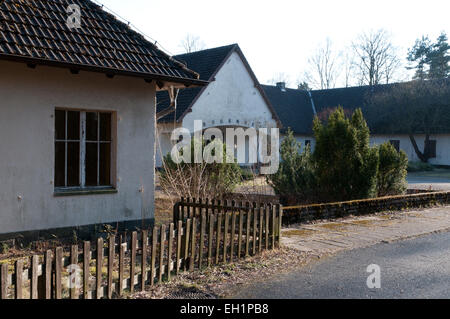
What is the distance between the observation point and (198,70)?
26.7m

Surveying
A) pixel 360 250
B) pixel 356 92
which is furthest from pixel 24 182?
pixel 356 92

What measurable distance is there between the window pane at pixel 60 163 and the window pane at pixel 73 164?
10 cm

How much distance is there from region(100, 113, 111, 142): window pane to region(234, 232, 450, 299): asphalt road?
4.67m

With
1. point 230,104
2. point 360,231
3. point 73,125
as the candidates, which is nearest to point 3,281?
point 73,125

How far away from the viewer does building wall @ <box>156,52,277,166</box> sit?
25.1m

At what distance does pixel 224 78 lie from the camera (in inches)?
1027

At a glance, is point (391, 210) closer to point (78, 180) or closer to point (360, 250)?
point (360, 250)

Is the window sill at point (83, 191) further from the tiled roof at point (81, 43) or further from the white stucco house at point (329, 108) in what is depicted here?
the white stucco house at point (329, 108)

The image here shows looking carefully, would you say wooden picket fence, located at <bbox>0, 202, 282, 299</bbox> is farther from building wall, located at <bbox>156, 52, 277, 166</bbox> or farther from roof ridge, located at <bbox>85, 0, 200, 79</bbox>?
building wall, located at <bbox>156, 52, 277, 166</bbox>

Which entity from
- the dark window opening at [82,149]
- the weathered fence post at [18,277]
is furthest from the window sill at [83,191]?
the weathered fence post at [18,277]

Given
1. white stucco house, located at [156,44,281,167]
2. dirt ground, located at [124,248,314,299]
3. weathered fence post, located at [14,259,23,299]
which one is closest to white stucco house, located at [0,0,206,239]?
dirt ground, located at [124,248,314,299]

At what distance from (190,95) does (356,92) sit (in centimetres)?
2478

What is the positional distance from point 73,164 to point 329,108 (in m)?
33.6

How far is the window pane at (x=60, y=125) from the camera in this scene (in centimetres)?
912
